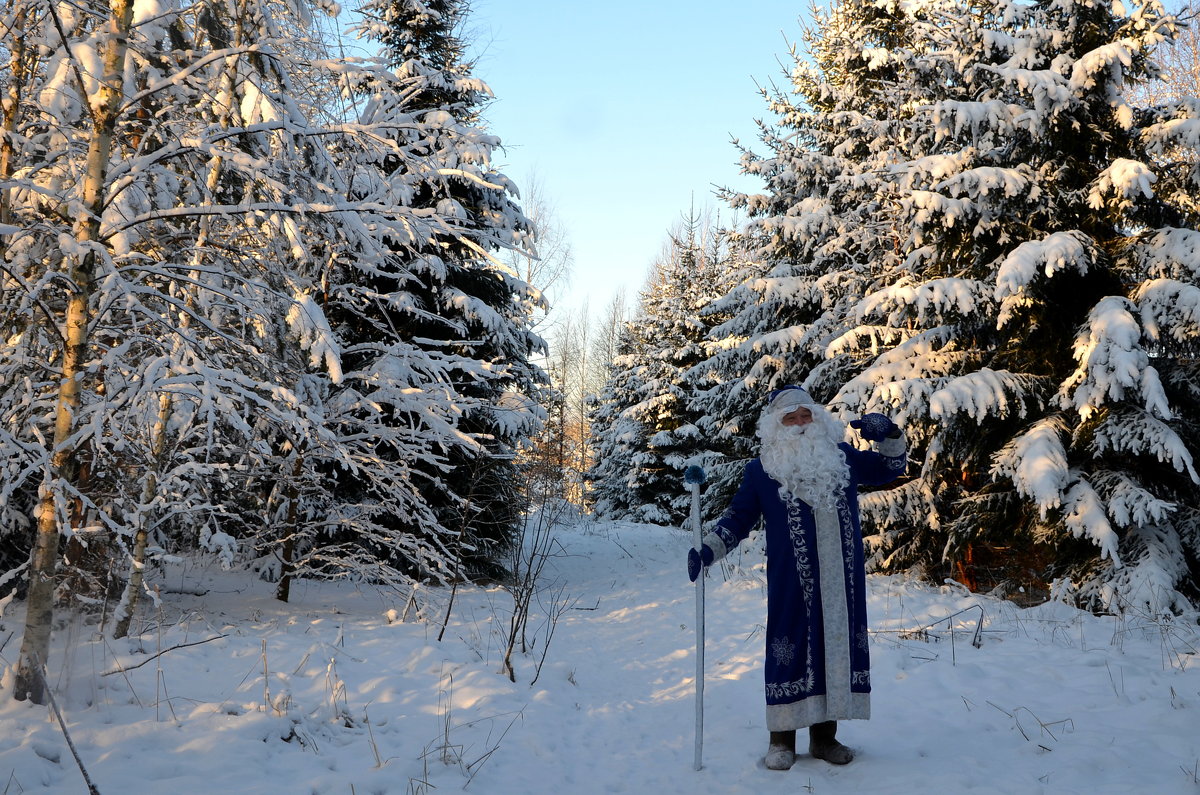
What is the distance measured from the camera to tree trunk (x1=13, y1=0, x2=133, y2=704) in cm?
377

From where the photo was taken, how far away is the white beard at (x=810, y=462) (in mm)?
4270

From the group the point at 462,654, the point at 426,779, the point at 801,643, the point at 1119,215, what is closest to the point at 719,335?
the point at 1119,215

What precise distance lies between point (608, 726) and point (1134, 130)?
8.10 metres

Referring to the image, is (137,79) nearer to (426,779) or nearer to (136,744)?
(136,744)

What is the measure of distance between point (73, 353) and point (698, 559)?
3586mm

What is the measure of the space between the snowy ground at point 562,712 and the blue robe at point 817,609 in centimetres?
37

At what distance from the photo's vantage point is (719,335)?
45.0 feet

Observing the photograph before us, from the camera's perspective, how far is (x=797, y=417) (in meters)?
4.54

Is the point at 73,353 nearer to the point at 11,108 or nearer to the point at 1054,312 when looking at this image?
the point at 11,108

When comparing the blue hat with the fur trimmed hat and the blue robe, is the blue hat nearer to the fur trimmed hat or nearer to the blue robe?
the fur trimmed hat

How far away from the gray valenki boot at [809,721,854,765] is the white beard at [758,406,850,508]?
1.23 meters

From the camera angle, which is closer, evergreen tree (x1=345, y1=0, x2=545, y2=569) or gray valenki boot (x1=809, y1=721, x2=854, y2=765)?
gray valenki boot (x1=809, y1=721, x2=854, y2=765)

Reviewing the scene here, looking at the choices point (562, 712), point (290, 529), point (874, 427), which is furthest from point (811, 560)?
point (290, 529)

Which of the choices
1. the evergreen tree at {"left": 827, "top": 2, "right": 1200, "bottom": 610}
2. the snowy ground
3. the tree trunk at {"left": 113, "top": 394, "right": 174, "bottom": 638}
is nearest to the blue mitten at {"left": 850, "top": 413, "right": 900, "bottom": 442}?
the snowy ground
